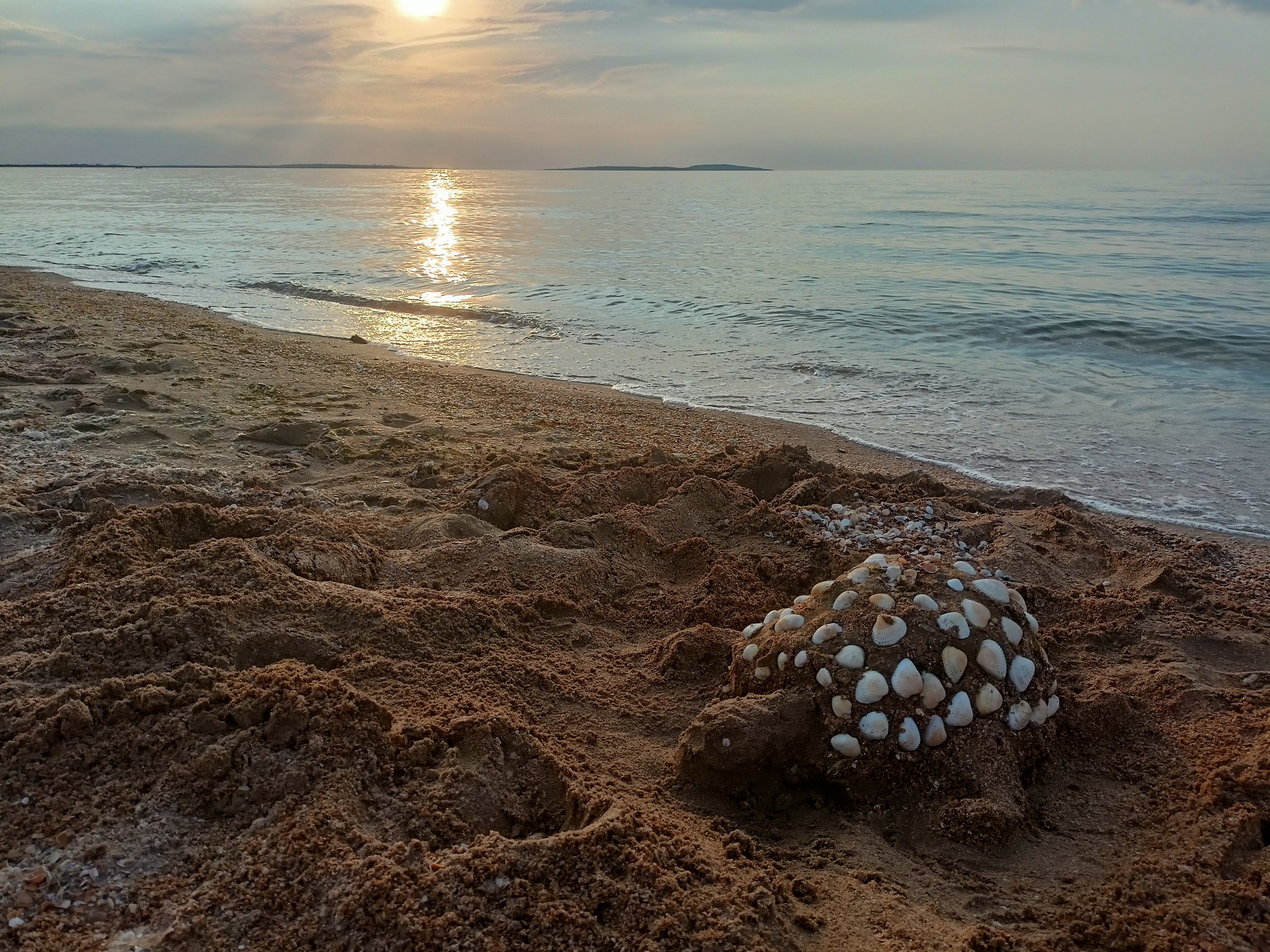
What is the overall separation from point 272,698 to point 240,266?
16.0 meters

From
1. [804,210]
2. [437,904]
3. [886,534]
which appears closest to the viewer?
[437,904]

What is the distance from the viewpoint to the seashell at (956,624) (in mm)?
2221

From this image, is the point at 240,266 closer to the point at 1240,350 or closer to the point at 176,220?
the point at 176,220

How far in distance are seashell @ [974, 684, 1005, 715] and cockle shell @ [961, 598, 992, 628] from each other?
18cm

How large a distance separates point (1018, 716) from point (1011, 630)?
239 millimetres

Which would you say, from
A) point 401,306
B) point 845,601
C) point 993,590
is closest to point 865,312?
point 401,306

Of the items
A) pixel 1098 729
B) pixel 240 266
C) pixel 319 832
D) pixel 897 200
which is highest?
pixel 897 200

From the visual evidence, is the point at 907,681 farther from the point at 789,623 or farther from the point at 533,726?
the point at 533,726

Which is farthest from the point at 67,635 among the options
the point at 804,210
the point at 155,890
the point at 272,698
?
the point at 804,210

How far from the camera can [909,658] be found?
217cm

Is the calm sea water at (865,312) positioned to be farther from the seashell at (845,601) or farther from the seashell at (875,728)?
the seashell at (875,728)

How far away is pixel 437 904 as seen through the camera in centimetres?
158

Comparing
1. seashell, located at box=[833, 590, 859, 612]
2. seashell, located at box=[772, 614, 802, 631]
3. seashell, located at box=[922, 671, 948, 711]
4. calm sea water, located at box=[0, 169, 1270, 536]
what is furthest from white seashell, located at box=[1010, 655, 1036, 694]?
calm sea water, located at box=[0, 169, 1270, 536]

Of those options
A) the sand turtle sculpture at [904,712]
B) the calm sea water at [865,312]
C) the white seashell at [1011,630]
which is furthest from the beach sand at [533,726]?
the calm sea water at [865,312]
